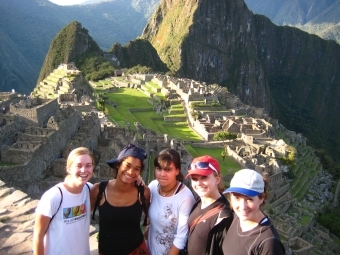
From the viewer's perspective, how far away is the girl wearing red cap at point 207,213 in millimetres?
3994

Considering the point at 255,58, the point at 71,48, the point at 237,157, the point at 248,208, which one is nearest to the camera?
the point at 248,208

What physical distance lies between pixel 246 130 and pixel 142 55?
6321 cm

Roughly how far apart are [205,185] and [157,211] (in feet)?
2.15

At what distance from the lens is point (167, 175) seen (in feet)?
14.6

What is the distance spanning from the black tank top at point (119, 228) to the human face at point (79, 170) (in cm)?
42

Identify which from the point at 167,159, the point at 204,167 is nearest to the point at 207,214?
the point at 204,167

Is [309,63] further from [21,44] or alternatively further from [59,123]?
[59,123]

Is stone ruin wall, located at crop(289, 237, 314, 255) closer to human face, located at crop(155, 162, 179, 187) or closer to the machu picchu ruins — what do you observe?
the machu picchu ruins

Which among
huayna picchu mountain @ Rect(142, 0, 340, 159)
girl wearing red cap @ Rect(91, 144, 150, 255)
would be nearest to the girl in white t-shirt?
girl wearing red cap @ Rect(91, 144, 150, 255)

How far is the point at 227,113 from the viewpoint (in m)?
38.3

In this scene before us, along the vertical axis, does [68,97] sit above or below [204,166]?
above

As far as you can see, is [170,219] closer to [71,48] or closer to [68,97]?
[68,97]

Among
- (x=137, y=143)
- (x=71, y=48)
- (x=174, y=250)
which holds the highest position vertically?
(x=71, y=48)

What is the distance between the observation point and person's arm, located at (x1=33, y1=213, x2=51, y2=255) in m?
3.98
